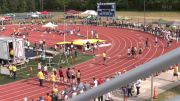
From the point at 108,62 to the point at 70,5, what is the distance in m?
70.7

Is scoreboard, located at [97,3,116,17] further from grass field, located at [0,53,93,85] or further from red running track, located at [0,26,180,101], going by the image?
grass field, located at [0,53,93,85]

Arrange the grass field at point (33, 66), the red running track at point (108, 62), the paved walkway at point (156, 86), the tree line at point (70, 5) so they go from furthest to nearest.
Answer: the tree line at point (70, 5)
the grass field at point (33, 66)
the red running track at point (108, 62)
the paved walkway at point (156, 86)

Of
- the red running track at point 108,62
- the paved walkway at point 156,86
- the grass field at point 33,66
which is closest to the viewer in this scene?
the paved walkway at point 156,86

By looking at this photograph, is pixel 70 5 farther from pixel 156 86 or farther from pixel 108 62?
pixel 156 86

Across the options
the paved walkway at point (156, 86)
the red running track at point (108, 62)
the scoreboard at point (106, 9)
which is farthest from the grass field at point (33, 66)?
the scoreboard at point (106, 9)

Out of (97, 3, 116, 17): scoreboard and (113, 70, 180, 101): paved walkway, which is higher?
(97, 3, 116, 17): scoreboard

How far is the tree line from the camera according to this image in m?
85.6

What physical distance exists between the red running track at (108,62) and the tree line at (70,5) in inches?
1432

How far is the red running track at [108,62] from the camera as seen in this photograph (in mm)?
20953

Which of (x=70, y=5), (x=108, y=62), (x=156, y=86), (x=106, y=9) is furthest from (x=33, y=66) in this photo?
(x=70, y=5)

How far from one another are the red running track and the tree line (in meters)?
36.4

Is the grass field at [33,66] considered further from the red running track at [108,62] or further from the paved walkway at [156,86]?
the paved walkway at [156,86]

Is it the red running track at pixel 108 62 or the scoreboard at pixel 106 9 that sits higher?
the scoreboard at pixel 106 9

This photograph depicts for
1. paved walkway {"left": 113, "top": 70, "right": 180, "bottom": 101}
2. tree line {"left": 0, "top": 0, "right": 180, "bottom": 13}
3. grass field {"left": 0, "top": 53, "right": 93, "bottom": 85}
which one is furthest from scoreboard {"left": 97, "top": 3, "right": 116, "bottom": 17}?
tree line {"left": 0, "top": 0, "right": 180, "bottom": 13}
